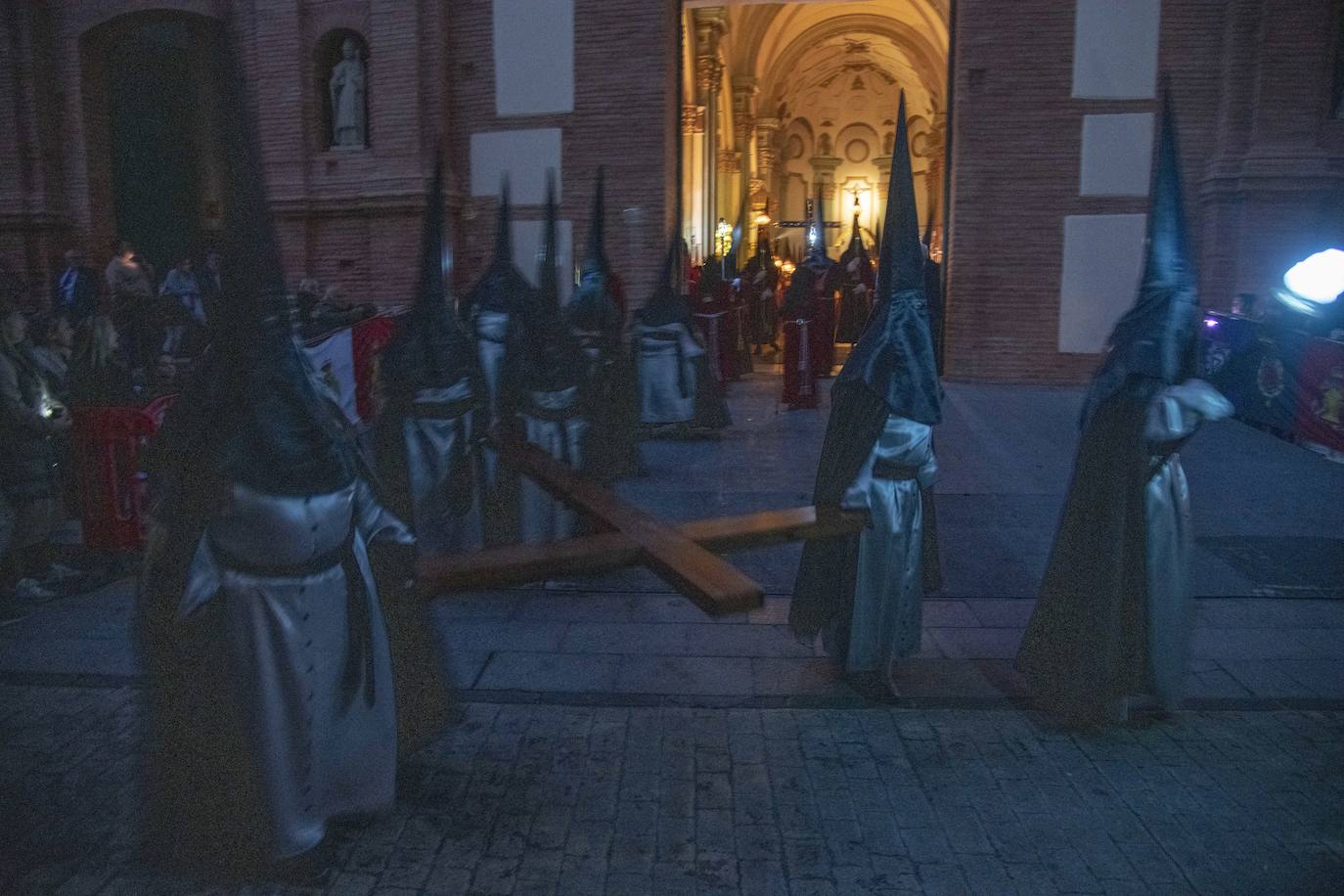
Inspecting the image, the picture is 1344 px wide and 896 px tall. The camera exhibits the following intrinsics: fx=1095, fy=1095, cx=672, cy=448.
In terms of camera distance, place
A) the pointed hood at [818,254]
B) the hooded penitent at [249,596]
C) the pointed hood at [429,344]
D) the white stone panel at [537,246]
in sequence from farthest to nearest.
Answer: the pointed hood at [818,254]
the white stone panel at [537,246]
the pointed hood at [429,344]
the hooded penitent at [249,596]

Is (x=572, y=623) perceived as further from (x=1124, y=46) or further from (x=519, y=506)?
(x=1124, y=46)

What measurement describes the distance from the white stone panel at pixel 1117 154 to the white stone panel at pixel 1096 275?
410mm

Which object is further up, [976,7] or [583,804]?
[976,7]

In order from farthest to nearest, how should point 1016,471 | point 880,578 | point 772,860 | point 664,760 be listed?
point 1016,471 → point 880,578 → point 664,760 → point 772,860

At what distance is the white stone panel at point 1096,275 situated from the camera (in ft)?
48.3

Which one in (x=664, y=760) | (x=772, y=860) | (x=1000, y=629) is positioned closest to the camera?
(x=772, y=860)

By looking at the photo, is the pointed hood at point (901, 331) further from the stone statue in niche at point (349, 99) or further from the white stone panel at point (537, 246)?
the stone statue in niche at point (349, 99)

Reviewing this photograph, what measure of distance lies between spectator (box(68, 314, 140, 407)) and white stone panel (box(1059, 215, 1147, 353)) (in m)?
12.0

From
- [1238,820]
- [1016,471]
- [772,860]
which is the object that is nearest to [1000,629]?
[1238,820]

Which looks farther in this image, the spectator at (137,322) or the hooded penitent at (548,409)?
the spectator at (137,322)

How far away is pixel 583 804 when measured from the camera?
416cm

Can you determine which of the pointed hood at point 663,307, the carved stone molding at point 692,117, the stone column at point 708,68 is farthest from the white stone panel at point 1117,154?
the stone column at point 708,68

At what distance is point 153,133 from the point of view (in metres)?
18.7

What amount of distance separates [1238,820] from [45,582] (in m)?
6.58
